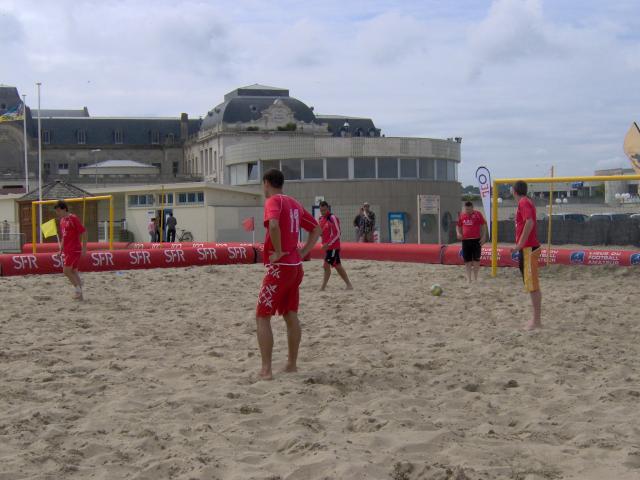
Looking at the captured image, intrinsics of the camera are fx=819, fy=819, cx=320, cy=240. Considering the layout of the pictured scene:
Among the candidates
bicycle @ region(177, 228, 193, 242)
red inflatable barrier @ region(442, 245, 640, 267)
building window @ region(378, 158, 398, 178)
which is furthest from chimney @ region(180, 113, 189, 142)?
red inflatable barrier @ region(442, 245, 640, 267)

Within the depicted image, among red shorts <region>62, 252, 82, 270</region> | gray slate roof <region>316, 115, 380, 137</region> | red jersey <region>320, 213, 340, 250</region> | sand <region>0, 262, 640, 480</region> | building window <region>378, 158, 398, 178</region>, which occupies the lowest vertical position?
sand <region>0, 262, 640, 480</region>

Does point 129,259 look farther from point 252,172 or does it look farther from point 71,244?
point 252,172

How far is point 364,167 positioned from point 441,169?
16.6 feet

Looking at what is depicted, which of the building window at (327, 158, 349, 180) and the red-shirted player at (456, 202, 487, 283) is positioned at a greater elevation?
the building window at (327, 158, 349, 180)

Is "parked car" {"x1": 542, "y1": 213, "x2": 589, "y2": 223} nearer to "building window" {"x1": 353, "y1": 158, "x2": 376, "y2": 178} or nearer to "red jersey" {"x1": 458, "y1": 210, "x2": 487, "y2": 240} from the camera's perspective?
"red jersey" {"x1": 458, "y1": 210, "x2": 487, "y2": 240}

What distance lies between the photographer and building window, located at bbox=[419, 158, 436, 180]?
A: 141 ft

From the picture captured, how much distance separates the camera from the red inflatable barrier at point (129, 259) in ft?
50.2

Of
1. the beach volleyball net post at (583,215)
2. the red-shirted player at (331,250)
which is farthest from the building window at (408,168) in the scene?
the red-shirted player at (331,250)

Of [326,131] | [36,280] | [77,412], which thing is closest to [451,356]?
[77,412]

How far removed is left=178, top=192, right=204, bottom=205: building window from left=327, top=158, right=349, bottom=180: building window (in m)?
7.38

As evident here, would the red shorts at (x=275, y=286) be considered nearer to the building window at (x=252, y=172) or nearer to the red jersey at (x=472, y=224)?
the red jersey at (x=472, y=224)

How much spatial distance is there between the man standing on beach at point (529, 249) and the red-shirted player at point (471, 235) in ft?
16.1

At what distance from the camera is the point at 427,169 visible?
43.2 metres

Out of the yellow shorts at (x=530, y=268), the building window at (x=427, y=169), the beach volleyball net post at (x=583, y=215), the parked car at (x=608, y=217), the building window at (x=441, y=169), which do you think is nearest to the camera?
the yellow shorts at (x=530, y=268)
